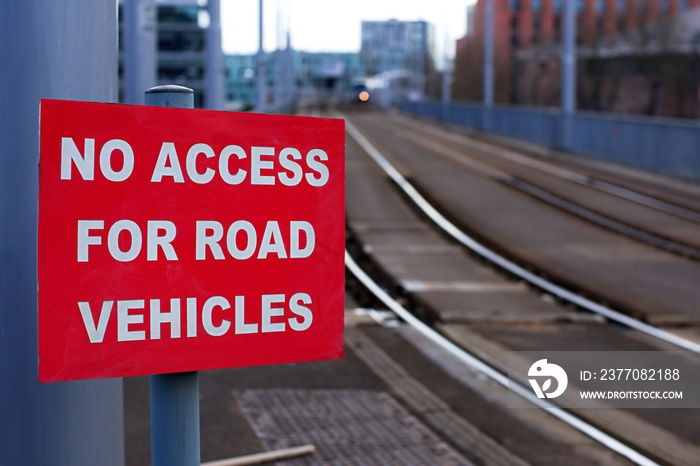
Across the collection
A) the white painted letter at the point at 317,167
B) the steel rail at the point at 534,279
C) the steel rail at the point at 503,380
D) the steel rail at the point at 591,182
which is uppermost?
the white painted letter at the point at 317,167

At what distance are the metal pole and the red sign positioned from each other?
0.08 meters

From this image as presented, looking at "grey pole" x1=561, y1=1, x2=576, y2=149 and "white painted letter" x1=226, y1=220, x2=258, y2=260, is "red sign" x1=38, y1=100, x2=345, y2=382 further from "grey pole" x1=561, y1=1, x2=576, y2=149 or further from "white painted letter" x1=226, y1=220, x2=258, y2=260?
"grey pole" x1=561, y1=1, x2=576, y2=149

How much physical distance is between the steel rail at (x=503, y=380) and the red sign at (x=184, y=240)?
13.7 ft

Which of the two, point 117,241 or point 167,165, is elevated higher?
point 167,165

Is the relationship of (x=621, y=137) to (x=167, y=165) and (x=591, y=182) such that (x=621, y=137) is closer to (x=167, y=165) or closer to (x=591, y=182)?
(x=591, y=182)

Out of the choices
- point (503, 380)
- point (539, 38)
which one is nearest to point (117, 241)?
point (503, 380)

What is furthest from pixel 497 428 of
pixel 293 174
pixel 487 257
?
pixel 487 257

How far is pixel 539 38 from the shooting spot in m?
111

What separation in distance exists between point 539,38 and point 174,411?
113 metres

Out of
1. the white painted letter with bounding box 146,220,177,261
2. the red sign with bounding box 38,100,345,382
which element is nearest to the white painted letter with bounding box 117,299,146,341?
the red sign with bounding box 38,100,345,382

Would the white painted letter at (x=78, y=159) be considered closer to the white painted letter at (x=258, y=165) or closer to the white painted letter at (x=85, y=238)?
the white painted letter at (x=85, y=238)

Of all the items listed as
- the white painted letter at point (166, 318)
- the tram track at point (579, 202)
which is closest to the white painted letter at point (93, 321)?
the white painted letter at point (166, 318)

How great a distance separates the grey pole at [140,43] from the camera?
1088 cm

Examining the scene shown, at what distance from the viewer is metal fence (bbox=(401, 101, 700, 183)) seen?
965 inches
